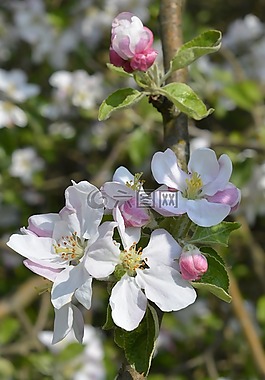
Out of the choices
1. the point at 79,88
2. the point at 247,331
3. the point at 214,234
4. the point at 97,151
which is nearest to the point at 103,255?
the point at 214,234

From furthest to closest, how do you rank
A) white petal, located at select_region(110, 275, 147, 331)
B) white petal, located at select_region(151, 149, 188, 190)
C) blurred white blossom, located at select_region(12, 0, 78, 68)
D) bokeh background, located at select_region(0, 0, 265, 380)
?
blurred white blossom, located at select_region(12, 0, 78, 68) → bokeh background, located at select_region(0, 0, 265, 380) → white petal, located at select_region(151, 149, 188, 190) → white petal, located at select_region(110, 275, 147, 331)

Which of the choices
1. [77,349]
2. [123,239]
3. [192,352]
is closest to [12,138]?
[77,349]

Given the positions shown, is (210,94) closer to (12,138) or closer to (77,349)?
(12,138)

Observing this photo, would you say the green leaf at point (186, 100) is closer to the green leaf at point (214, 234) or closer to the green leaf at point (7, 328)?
the green leaf at point (214, 234)

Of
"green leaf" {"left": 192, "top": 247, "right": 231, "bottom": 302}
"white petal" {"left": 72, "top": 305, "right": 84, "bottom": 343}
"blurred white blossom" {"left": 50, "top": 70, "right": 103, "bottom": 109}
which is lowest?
"blurred white blossom" {"left": 50, "top": 70, "right": 103, "bottom": 109}

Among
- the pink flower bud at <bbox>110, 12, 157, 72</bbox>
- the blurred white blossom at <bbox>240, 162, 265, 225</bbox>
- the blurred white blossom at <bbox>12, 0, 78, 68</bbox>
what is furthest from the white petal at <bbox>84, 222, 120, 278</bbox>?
the blurred white blossom at <bbox>12, 0, 78, 68</bbox>

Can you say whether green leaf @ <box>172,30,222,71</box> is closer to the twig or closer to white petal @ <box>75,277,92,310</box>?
white petal @ <box>75,277,92,310</box>
